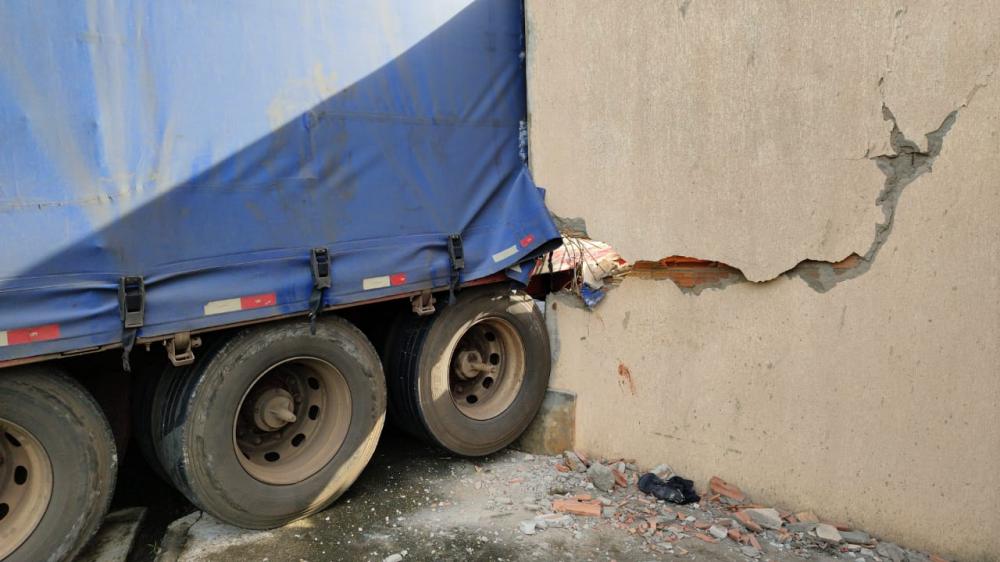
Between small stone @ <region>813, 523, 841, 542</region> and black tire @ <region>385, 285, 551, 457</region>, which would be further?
black tire @ <region>385, 285, 551, 457</region>

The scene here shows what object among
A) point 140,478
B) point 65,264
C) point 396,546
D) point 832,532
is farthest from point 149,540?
point 832,532

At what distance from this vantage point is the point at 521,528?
13.7ft

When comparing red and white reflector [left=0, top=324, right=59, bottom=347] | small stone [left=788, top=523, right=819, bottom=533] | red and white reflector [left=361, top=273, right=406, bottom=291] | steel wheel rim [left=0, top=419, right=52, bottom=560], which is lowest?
small stone [left=788, top=523, right=819, bottom=533]

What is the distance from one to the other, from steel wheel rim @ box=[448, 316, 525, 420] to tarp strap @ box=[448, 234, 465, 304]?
576 mm

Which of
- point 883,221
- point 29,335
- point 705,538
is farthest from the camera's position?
point 705,538

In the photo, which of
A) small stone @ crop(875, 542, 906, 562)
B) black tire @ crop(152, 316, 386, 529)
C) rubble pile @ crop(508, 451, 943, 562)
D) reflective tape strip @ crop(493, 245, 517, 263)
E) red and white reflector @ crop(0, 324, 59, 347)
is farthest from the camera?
reflective tape strip @ crop(493, 245, 517, 263)

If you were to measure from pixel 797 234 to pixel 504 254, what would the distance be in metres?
1.92

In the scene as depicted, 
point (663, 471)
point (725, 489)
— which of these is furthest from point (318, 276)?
point (725, 489)

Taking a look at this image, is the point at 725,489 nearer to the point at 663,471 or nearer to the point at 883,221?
the point at 663,471

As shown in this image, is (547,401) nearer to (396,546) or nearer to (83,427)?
(396,546)

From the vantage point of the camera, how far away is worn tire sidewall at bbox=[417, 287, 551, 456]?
15.5 ft

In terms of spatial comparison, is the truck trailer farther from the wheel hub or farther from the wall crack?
the wall crack

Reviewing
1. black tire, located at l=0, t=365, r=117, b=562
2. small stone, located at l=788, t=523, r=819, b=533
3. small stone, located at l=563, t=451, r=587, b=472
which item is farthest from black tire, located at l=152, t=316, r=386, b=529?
small stone, located at l=788, t=523, r=819, b=533

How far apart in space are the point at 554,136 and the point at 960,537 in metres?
3.49
